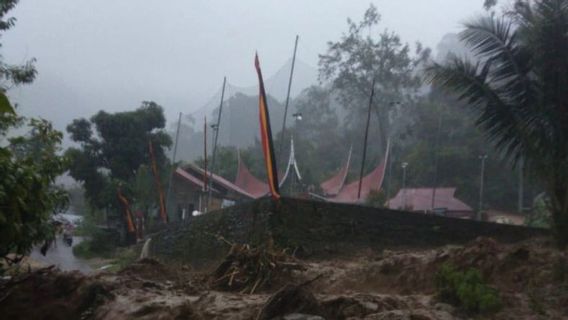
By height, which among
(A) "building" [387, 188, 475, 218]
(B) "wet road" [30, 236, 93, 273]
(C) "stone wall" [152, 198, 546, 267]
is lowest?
(B) "wet road" [30, 236, 93, 273]

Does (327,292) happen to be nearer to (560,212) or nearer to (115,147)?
(560,212)

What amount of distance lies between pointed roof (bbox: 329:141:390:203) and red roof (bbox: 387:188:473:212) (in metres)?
1.82

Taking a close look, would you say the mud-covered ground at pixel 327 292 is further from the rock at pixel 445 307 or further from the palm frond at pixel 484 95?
the palm frond at pixel 484 95

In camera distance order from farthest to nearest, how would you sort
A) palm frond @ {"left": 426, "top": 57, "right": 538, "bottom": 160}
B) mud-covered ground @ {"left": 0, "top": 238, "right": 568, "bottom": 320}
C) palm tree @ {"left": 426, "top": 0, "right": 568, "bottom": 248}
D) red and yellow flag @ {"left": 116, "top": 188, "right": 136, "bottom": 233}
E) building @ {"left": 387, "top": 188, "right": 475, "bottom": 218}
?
1. red and yellow flag @ {"left": 116, "top": 188, "right": 136, "bottom": 233}
2. building @ {"left": 387, "top": 188, "right": 475, "bottom": 218}
3. palm frond @ {"left": 426, "top": 57, "right": 538, "bottom": 160}
4. palm tree @ {"left": 426, "top": 0, "right": 568, "bottom": 248}
5. mud-covered ground @ {"left": 0, "top": 238, "right": 568, "bottom": 320}

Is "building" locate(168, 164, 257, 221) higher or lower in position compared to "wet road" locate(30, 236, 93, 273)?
higher

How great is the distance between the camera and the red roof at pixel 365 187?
27764 millimetres

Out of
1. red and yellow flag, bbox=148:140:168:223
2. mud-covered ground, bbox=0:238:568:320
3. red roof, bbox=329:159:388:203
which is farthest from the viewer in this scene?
red and yellow flag, bbox=148:140:168:223

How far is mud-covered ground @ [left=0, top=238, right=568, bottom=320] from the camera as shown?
747 cm

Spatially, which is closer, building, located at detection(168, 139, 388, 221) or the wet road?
the wet road

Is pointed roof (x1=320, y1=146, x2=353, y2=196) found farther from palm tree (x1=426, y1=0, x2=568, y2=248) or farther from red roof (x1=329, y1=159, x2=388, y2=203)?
palm tree (x1=426, y1=0, x2=568, y2=248)

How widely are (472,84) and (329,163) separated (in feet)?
123

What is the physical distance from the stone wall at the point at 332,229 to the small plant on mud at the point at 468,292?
17.9 feet

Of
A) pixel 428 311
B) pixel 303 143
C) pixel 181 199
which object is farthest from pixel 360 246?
pixel 303 143

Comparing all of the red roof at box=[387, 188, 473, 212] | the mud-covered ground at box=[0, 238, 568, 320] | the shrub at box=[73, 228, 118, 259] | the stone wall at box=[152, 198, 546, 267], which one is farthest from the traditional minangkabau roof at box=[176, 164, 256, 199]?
the mud-covered ground at box=[0, 238, 568, 320]
